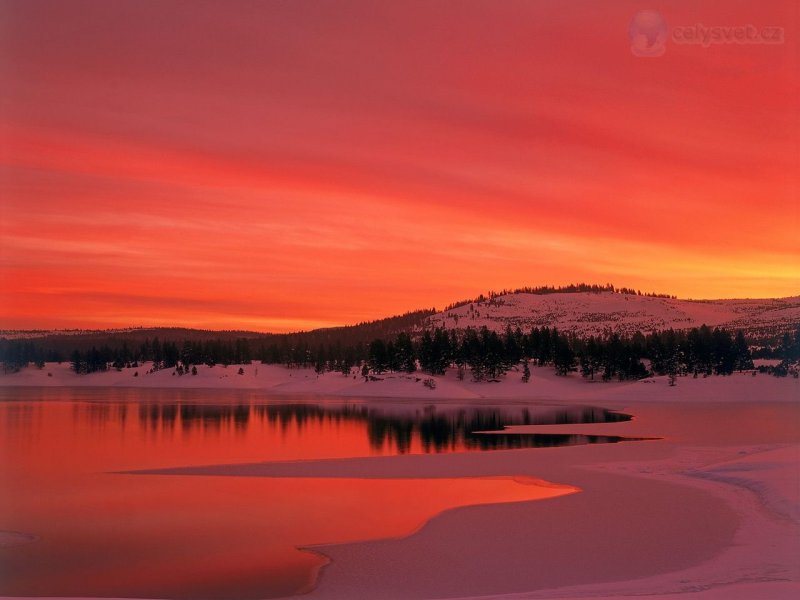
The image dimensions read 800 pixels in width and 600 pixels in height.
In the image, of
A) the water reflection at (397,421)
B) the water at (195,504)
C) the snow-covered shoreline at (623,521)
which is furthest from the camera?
the water reflection at (397,421)

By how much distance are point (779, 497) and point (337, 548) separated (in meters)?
13.1

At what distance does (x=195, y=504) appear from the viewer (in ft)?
79.5

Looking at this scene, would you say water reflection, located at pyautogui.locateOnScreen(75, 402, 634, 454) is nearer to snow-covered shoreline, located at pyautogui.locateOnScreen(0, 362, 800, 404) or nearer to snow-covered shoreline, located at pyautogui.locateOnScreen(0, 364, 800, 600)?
snow-covered shoreline, located at pyautogui.locateOnScreen(0, 364, 800, 600)

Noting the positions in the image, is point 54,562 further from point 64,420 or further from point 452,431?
point 64,420

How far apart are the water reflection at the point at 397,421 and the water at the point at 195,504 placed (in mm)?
376

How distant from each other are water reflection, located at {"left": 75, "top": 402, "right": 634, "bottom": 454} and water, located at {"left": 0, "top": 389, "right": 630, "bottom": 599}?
376 mm

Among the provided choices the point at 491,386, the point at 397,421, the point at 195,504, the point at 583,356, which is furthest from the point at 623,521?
the point at 583,356

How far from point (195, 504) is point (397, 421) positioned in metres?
36.8

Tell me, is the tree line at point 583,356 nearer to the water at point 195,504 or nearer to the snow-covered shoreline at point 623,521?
the snow-covered shoreline at point 623,521

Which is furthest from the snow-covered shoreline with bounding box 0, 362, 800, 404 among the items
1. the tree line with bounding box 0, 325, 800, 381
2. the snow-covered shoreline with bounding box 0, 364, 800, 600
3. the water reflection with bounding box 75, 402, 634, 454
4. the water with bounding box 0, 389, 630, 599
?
the water with bounding box 0, 389, 630, 599

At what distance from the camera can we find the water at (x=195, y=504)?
1645 centimetres

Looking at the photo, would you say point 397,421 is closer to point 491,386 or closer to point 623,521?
point 623,521

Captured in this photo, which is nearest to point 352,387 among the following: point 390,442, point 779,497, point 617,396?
point 617,396

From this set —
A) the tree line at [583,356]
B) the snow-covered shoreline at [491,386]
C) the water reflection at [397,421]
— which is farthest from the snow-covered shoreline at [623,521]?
the tree line at [583,356]
